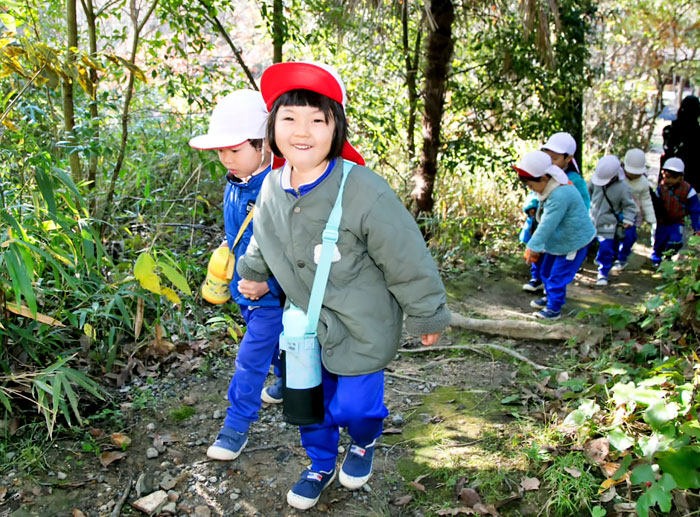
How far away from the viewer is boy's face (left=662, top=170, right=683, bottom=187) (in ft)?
20.9

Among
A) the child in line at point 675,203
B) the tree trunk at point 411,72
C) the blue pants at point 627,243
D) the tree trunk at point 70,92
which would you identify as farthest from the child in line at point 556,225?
the tree trunk at point 70,92

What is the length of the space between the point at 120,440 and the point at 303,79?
6.12 ft

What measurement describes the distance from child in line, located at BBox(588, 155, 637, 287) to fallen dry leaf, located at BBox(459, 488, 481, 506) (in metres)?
4.00

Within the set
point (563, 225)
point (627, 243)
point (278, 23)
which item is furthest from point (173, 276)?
point (627, 243)

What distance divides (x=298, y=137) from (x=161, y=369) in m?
2.00

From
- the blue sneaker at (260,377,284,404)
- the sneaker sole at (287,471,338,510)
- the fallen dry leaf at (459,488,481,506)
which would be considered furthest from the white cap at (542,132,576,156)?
the sneaker sole at (287,471,338,510)

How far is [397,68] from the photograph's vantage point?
638cm

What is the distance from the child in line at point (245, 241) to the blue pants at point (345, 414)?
1.39 ft

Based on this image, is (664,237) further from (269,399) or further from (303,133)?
(303,133)

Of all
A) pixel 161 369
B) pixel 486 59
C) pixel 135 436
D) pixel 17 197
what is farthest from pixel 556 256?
pixel 17 197

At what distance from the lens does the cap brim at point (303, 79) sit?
6.89ft

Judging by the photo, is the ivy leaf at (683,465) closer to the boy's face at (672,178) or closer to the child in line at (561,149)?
the child in line at (561,149)

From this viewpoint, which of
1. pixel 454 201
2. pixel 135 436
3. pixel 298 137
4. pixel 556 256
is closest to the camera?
pixel 298 137

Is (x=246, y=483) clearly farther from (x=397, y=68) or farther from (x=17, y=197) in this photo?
(x=397, y=68)
